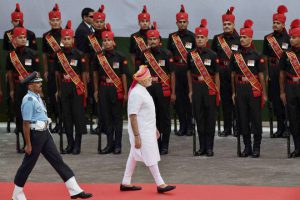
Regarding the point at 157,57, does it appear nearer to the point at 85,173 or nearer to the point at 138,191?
the point at 85,173

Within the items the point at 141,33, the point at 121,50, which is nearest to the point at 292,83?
the point at 141,33

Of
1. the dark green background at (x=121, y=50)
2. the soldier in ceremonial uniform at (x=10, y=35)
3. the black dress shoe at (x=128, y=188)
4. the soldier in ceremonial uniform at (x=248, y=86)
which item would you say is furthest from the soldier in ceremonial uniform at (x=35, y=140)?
the dark green background at (x=121, y=50)

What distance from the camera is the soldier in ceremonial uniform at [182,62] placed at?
19188 mm

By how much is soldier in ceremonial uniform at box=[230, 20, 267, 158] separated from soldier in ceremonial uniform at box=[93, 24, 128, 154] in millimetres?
1749

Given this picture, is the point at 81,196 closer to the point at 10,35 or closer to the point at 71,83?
the point at 71,83

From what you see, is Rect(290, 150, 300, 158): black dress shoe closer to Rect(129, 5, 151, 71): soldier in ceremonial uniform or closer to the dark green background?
Rect(129, 5, 151, 71): soldier in ceremonial uniform

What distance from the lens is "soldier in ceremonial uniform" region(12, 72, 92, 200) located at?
45.0 feet

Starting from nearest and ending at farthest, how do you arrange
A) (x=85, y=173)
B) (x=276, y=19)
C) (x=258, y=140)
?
1. (x=85, y=173)
2. (x=258, y=140)
3. (x=276, y=19)

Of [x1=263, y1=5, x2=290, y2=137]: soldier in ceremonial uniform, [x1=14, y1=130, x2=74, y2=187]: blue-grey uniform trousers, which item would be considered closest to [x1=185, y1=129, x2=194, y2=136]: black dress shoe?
[x1=263, y1=5, x2=290, y2=137]: soldier in ceremonial uniform

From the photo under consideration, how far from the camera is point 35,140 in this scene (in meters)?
13.8

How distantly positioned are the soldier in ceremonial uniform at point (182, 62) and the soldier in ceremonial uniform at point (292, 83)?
245 cm

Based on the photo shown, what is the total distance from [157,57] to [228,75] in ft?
6.32

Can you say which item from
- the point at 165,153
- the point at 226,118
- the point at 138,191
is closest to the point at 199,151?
the point at 165,153

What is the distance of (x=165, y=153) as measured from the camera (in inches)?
709
